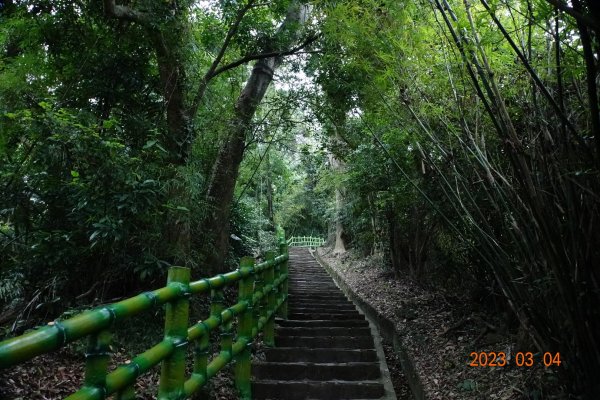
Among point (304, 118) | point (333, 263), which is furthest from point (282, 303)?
point (333, 263)

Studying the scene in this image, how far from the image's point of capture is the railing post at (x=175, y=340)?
1.85 meters

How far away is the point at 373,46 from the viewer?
11.8 ft

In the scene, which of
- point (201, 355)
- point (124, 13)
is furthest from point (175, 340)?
point (124, 13)

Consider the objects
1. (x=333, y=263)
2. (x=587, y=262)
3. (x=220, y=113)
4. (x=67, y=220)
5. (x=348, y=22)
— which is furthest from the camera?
(x=333, y=263)

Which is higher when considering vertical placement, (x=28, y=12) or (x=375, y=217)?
(x=28, y=12)

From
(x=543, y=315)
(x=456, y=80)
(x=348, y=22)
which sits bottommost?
(x=543, y=315)

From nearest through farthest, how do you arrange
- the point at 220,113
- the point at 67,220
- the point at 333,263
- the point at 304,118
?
the point at 67,220, the point at 220,113, the point at 304,118, the point at 333,263

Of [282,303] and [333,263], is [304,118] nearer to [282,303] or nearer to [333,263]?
[282,303]

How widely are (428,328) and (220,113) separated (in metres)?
3.78

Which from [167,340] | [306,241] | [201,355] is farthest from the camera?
[306,241]

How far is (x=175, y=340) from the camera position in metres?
1.89

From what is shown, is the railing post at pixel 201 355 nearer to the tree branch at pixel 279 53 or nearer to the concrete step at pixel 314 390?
the concrete step at pixel 314 390

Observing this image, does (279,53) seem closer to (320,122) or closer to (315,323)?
(320,122)

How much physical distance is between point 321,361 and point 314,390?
0.71 meters
